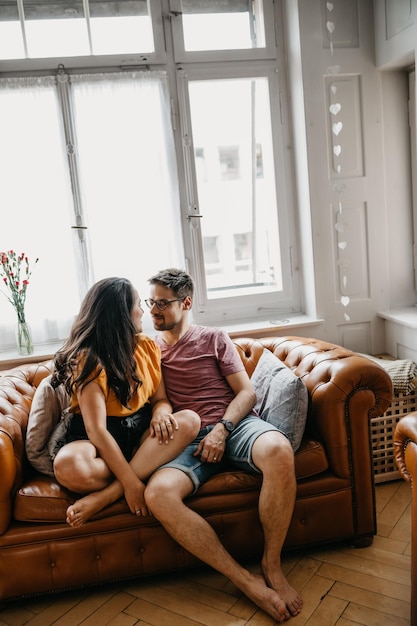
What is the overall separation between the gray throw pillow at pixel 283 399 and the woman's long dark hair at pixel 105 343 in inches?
21.9

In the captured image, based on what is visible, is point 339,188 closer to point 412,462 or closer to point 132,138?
point 132,138

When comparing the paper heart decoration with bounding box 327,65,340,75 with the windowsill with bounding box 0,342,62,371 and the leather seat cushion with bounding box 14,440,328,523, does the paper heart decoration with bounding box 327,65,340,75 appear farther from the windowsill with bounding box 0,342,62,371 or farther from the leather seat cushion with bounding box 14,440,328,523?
the windowsill with bounding box 0,342,62,371

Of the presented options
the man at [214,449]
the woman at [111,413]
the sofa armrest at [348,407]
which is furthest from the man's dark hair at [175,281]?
the sofa armrest at [348,407]

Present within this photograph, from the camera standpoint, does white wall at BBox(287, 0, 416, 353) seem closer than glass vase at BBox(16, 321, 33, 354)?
No

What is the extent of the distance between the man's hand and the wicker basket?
0.88m

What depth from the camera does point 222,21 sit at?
10.5 feet

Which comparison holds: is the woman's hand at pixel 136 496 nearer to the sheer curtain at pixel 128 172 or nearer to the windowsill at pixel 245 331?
the windowsill at pixel 245 331

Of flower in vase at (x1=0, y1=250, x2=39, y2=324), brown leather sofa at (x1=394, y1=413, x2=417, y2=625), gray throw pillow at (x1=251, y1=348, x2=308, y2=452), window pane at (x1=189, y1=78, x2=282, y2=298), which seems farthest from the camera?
window pane at (x1=189, y1=78, x2=282, y2=298)

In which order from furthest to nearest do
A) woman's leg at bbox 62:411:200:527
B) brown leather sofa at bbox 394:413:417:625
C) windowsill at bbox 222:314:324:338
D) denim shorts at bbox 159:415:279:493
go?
windowsill at bbox 222:314:324:338, denim shorts at bbox 159:415:279:493, woman's leg at bbox 62:411:200:527, brown leather sofa at bbox 394:413:417:625

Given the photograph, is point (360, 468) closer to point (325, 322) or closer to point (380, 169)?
point (325, 322)

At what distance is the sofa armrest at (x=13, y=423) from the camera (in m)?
2.03

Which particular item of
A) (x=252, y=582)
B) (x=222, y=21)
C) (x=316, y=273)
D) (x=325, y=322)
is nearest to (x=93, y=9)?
(x=222, y=21)

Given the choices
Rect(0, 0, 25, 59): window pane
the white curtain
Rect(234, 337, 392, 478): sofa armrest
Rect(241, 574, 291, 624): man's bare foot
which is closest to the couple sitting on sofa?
Rect(241, 574, 291, 624): man's bare foot

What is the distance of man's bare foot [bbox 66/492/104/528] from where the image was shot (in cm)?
200
